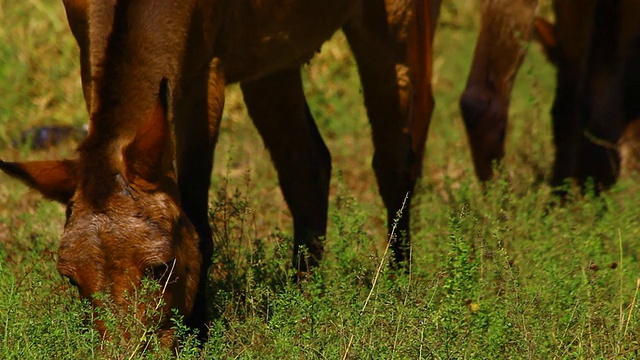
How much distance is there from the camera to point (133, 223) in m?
4.50

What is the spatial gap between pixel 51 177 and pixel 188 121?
759mm

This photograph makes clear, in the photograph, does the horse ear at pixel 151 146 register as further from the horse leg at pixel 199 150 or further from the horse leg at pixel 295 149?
the horse leg at pixel 295 149

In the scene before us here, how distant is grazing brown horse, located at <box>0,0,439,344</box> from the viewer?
4.49 meters

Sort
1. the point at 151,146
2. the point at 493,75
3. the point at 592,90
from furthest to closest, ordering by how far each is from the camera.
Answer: the point at 592,90
the point at 493,75
the point at 151,146

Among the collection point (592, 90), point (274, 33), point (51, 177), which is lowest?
point (51, 177)

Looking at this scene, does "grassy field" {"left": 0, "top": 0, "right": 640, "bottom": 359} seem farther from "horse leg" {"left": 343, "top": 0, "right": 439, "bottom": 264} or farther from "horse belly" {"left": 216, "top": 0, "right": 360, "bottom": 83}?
"horse belly" {"left": 216, "top": 0, "right": 360, "bottom": 83}

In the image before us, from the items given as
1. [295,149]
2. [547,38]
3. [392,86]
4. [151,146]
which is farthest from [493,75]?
[151,146]

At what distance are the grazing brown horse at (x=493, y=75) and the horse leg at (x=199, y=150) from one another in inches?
92.0

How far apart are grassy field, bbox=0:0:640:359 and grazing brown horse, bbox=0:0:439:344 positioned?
0.68 feet

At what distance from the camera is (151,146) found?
4.54 meters

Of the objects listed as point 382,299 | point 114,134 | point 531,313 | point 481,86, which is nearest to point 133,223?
point 114,134

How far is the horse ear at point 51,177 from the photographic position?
4.52 m

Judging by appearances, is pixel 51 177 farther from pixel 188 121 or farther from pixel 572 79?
pixel 572 79

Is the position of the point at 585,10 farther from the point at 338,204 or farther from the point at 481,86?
the point at 338,204
